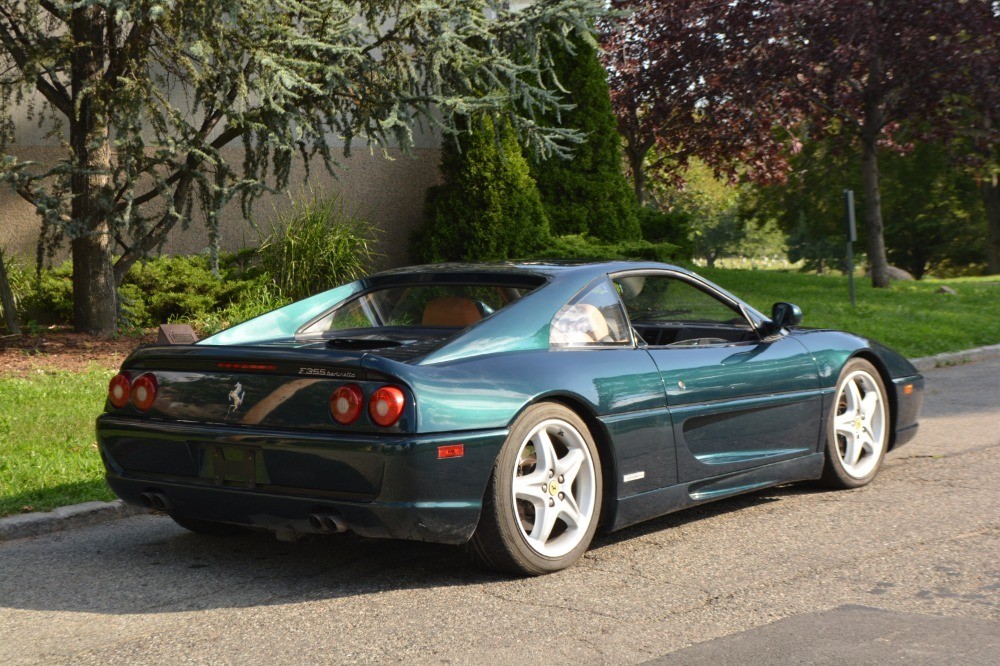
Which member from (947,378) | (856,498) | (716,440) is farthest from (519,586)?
(947,378)

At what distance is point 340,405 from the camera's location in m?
4.65

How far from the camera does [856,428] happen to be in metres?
6.79

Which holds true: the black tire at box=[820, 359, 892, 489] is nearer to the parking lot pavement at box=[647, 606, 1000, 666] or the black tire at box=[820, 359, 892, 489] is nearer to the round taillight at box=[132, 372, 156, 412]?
the parking lot pavement at box=[647, 606, 1000, 666]

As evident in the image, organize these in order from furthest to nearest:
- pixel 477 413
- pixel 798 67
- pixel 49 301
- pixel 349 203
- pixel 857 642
→ pixel 798 67, pixel 349 203, pixel 49 301, pixel 477 413, pixel 857 642

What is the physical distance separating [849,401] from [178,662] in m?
4.19

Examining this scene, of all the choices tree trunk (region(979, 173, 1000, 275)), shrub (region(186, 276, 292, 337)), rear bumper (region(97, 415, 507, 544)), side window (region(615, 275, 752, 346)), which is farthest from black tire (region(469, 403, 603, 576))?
tree trunk (region(979, 173, 1000, 275))

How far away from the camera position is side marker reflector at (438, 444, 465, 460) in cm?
461

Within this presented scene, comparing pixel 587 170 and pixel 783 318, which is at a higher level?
pixel 587 170

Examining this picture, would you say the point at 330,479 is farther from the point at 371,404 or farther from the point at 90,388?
the point at 90,388

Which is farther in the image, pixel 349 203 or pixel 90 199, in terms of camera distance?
pixel 349 203

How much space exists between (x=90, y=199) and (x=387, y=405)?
27.3 ft

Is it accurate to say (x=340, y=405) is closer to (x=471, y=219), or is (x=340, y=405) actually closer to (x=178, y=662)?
(x=178, y=662)

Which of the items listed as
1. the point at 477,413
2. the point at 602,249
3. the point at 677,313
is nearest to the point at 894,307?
the point at 602,249

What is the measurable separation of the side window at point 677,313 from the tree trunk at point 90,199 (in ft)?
21.4
